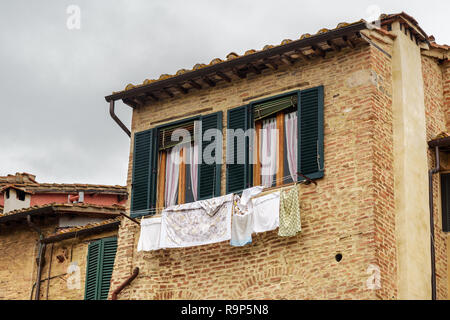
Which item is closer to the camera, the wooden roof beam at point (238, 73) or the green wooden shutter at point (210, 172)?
the green wooden shutter at point (210, 172)

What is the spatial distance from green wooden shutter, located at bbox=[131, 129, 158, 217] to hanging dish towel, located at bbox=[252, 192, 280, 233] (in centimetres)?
270

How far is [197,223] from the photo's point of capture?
21.1 meters

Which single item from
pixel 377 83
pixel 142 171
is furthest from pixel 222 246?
pixel 377 83

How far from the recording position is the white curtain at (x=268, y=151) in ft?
68.6

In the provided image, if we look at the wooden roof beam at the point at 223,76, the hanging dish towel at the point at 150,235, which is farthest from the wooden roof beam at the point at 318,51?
the hanging dish towel at the point at 150,235

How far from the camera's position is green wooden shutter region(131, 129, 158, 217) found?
2228cm

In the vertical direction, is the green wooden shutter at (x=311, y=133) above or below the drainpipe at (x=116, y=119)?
below

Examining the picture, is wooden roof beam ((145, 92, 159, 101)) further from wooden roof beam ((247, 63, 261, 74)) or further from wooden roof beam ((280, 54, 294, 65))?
wooden roof beam ((280, 54, 294, 65))

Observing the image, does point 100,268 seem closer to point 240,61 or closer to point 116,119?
point 116,119

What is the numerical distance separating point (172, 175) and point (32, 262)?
16.6 ft

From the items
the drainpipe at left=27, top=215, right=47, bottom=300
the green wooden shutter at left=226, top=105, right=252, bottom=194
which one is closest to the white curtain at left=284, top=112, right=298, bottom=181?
the green wooden shutter at left=226, top=105, right=252, bottom=194

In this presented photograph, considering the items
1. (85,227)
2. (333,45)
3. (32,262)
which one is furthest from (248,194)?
(32,262)

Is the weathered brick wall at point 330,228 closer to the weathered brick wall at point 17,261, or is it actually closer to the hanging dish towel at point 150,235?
the hanging dish towel at point 150,235
